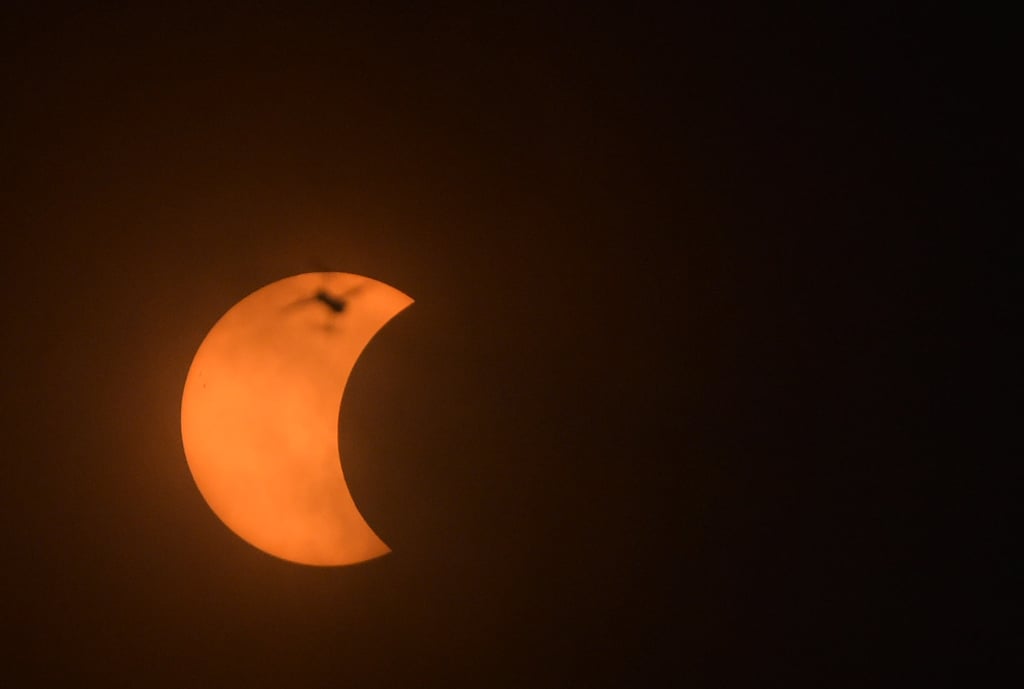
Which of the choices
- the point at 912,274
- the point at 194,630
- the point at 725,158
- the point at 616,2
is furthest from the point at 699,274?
the point at 194,630

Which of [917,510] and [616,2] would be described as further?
[917,510]

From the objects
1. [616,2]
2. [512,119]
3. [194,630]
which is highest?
[616,2]

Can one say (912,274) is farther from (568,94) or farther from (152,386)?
(152,386)

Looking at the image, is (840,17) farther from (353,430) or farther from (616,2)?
(353,430)

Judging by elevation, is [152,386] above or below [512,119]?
below

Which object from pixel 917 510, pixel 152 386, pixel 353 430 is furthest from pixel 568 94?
pixel 917 510

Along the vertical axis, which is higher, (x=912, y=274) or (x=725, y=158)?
(x=725, y=158)
